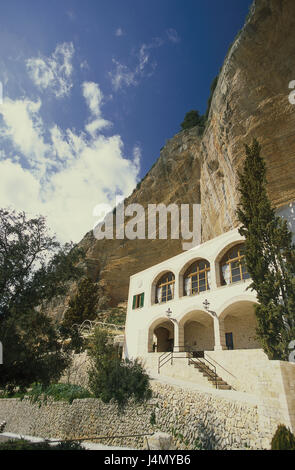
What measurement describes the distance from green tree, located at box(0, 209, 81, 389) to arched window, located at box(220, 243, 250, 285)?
873 cm

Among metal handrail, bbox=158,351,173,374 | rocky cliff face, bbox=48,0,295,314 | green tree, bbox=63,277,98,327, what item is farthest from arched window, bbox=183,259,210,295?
green tree, bbox=63,277,98,327

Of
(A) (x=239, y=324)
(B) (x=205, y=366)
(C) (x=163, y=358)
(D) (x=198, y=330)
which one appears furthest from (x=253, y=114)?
(C) (x=163, y=358)

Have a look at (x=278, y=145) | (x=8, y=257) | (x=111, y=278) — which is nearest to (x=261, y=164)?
(x=278, y=145)

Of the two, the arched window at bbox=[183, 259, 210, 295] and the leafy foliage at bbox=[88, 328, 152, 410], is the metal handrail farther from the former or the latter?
the arched window at bbox=[183, 259, 210, 295]

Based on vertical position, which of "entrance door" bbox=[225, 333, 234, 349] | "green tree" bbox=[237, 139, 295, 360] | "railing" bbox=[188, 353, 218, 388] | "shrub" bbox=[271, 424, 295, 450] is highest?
"green tree" bbox=[237, 139, 295, 360]

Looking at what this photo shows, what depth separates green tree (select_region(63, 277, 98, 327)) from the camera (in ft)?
88.5

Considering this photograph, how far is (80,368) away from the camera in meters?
18.3

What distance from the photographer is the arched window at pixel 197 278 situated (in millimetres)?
16869

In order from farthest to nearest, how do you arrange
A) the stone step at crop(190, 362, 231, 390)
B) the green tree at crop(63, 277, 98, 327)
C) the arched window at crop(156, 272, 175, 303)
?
the green tree at crop(63, 277, 98, 327), the arched window at crop(156, 272, 175, 303), the stone step at crop(190, 362, 231, 390)

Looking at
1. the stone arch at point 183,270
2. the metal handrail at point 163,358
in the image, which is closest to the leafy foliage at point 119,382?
the metal handrail at point 163,358

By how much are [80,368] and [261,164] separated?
17.5m

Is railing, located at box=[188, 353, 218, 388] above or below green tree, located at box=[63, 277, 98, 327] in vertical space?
below

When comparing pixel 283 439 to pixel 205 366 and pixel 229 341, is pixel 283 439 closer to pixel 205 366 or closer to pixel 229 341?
pixel 205 366

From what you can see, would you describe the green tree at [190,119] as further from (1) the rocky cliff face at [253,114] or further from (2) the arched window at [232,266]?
(2) the arched window at [232,266]
